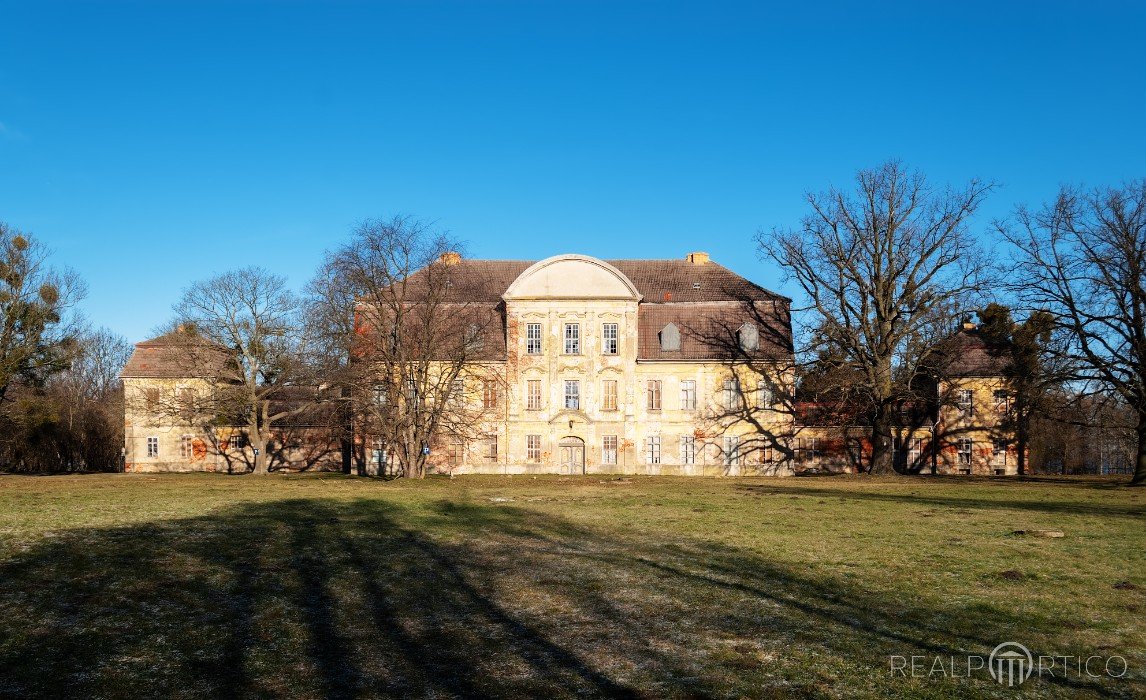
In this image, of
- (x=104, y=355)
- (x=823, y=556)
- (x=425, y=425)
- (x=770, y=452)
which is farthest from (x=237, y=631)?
(x=104, y=355)

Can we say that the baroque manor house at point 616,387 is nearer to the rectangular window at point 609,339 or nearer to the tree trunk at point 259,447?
the rectangular window at point 609,339

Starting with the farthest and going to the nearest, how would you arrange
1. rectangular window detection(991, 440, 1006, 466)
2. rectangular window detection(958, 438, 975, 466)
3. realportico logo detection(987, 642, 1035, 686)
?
rectangular window detection(958, 438, 975, 466)
rectangular window detection(991, 440, 1006, 466)
realportico logo detection(987, 642, 1035, 686)

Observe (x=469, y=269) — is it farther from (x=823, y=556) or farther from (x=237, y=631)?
(x=237, y=631)

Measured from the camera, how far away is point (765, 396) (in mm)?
44875

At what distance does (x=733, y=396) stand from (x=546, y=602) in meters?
34.4

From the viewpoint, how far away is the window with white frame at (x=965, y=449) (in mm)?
49188

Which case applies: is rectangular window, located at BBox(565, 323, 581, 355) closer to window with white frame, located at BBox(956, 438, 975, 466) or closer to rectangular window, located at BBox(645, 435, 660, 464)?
rectangular window, located at BBox(645, 435, 660, 464)

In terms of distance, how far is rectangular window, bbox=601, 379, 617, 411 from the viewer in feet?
147

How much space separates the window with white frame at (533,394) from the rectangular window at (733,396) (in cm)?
1022

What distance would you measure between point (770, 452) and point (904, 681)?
37.5 meters

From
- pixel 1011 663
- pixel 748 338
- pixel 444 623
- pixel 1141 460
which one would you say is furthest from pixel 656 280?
pixel 1011 663

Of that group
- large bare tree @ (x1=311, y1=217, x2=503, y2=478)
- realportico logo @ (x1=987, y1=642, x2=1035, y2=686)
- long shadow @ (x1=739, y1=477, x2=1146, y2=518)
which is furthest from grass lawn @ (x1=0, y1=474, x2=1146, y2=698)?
large bare tree @ (x1=311, y1=217, x2=503, y2=478)

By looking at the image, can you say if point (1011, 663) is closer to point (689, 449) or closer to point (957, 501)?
point (957, 501)

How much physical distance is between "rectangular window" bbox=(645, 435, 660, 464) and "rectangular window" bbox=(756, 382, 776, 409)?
19.4 ft
